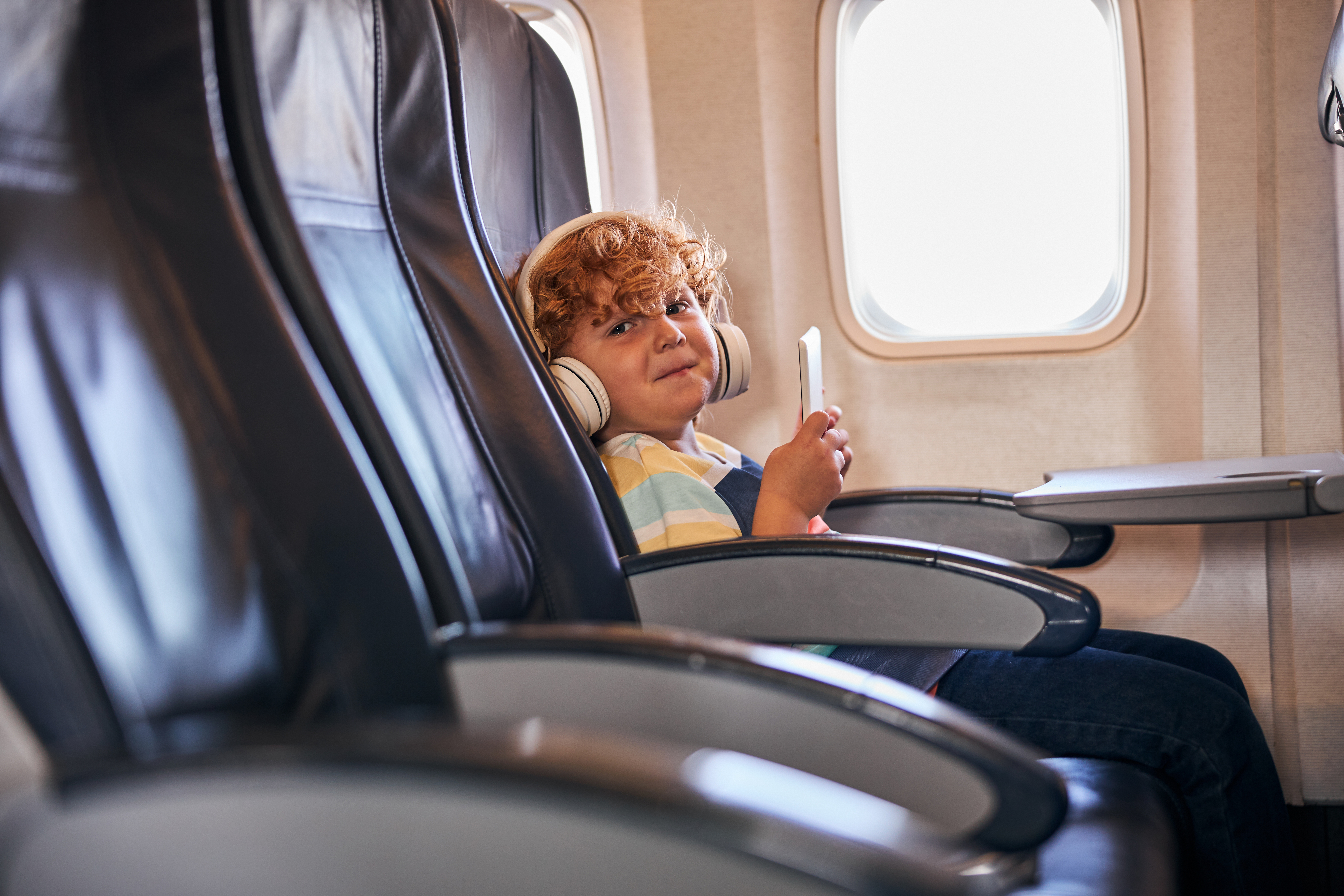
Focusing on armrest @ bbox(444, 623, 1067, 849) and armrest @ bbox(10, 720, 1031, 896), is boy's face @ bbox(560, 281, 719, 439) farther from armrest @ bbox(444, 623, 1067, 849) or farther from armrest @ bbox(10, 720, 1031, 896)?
armrest @ bbox(10, 720, 1031, 896)

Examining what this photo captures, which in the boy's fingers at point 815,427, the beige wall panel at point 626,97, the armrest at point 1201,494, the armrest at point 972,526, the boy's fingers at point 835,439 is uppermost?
the beige wall panel at point 626,97

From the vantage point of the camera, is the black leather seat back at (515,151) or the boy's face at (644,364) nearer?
the black leather seat back at (515,151)

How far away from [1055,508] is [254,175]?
103 cm

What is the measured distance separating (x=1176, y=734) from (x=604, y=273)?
2.97ft

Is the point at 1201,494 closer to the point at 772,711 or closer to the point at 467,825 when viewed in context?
the point at 772,711

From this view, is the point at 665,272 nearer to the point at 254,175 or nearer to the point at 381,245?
the point at 381,245

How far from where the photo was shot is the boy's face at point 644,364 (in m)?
1.35

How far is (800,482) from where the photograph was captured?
1258 mm

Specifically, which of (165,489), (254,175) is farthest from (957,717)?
(254,175)

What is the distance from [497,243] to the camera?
126 centimetres

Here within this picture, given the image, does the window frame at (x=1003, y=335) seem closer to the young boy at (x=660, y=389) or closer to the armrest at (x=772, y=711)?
the young boy at (x=660, y=389)

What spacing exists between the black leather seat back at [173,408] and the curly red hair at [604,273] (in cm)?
59

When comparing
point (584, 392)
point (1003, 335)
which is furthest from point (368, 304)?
point (1003, 335)

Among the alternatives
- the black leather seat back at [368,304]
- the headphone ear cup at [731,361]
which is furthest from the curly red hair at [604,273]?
the black leather seat back at [368,304]
